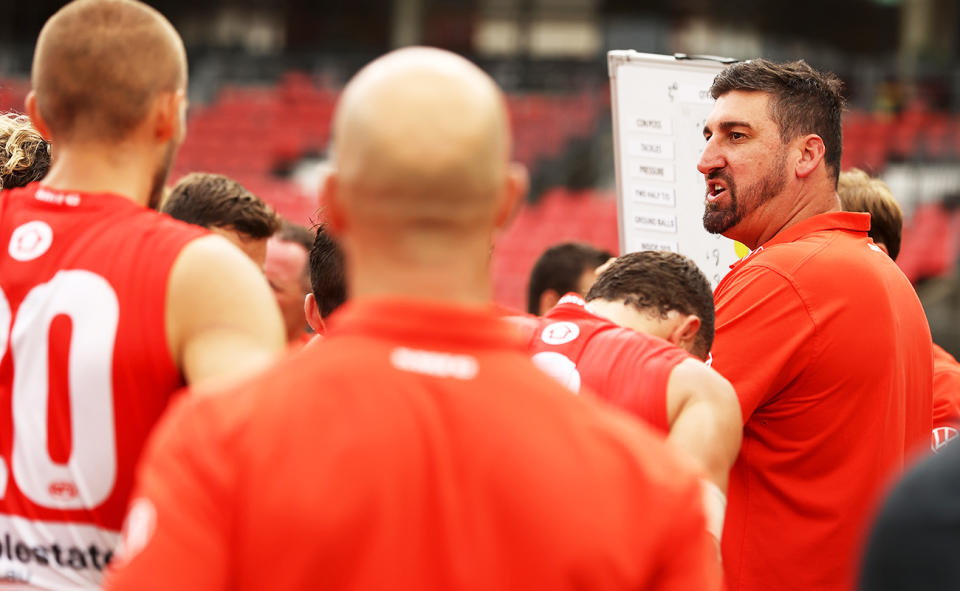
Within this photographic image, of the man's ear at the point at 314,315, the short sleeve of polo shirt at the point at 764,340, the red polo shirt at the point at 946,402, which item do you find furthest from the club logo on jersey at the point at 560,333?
the red polo shirt at the point at 946,402

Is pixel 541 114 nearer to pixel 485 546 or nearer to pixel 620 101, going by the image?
pixel 620 101

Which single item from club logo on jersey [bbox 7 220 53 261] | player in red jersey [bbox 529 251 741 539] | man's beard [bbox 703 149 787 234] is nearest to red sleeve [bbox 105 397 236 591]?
club logo on jersey [bbox 7 220 53 261]

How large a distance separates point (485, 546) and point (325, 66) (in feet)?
65.7

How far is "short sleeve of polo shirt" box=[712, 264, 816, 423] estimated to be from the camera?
3.05m

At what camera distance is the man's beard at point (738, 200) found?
3.42 metres

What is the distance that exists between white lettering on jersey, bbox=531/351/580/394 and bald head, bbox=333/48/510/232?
131 centimetres

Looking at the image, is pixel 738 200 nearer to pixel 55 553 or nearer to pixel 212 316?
pixel 212 316

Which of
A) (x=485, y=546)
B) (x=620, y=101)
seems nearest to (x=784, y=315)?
(x=620, y=101)

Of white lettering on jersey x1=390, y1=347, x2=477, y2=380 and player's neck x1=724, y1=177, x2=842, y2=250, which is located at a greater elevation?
white lettering on jersey x1=390, y1=347, x2=477, y2=380

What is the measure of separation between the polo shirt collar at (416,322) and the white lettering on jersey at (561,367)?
4.12 feet

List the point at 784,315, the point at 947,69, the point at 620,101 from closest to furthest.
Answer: the point at 784,315, the point at 620,101, the point at 947,69

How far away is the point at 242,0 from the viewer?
78.9 ft

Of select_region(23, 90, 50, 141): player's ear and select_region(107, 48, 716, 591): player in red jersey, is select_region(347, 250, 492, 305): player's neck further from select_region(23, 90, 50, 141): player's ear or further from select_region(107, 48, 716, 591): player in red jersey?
select_region(23, 90, 50, 141): player's ear

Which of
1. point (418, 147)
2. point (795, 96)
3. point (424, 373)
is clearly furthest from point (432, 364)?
point (795, 96)
